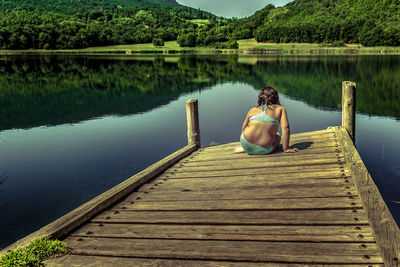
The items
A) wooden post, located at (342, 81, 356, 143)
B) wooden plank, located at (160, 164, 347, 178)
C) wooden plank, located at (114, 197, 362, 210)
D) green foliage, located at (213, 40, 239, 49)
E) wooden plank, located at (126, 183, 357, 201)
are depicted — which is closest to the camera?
wooden plank, located at (114, 197, 362, 210)

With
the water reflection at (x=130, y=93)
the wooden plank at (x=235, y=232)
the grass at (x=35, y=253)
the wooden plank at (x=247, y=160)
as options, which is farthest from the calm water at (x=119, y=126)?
the wooden plank at (x=235, y=232)

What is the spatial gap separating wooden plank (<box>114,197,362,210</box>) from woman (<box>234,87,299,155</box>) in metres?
2.48

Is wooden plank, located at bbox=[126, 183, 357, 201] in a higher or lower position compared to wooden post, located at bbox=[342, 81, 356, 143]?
lower

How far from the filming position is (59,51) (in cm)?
12619

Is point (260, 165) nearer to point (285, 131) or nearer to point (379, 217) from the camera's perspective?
point (285, 131)

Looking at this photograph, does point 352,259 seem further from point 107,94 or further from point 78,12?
point 78,12

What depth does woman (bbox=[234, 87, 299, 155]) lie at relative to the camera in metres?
6.55

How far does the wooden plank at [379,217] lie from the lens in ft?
9.52

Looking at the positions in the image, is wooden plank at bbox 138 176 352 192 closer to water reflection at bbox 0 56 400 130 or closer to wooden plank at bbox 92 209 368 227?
wooden plank at bbox 92 209 368 227

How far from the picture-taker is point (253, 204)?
14.1 feet

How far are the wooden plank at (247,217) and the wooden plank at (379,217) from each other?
141 mm

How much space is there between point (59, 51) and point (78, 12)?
6607 centimetres

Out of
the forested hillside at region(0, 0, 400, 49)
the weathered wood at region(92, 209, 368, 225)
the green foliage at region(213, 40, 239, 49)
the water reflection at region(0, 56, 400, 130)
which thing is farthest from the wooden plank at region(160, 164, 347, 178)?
the green foliage at region(213, 40, 239, 49)

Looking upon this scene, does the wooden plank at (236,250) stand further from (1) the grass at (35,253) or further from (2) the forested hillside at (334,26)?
(2) the forested hillside at (334,26)
